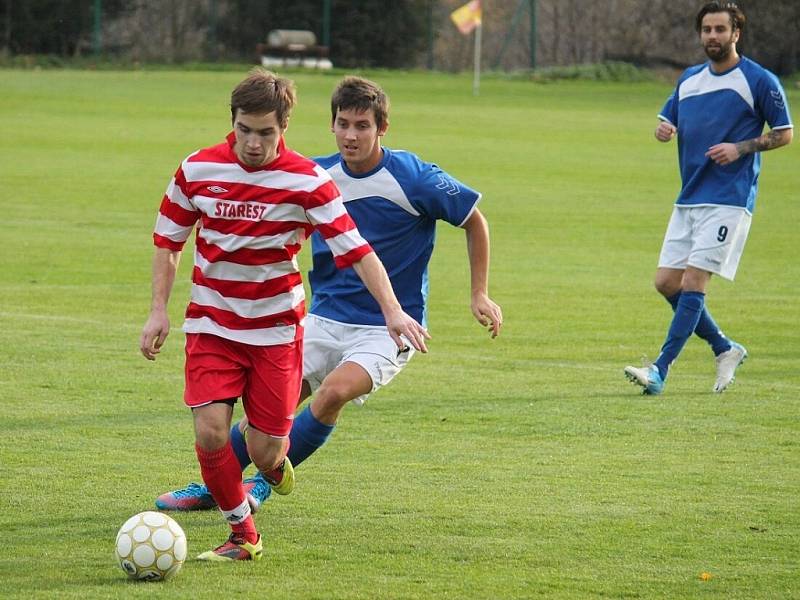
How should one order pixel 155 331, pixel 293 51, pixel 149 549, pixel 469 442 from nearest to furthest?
pixel 149 549 < pixel 155 331 < pixel 469 442 < pixel 293 51

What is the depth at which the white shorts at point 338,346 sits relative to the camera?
608 cm

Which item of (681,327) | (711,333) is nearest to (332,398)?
(681,327)

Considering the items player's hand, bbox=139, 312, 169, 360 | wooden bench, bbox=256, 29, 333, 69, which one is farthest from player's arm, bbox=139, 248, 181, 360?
wooden bench, bbox=256, 29, 333, 69

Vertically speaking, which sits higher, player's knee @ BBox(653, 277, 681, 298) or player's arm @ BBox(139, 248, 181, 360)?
player's arm @ BBox(139, 248, 181, 360)

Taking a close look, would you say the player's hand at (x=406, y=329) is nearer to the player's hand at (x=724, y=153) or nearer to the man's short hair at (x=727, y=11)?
the player's hand at (x=724, y=153)

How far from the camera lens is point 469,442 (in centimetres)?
731

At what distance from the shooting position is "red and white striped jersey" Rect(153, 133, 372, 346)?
206 inches

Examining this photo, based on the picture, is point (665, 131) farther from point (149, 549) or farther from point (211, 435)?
point (149, 549)

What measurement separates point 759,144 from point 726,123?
248mm

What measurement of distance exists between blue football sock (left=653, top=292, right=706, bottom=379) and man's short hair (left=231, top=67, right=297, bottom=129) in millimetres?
4189

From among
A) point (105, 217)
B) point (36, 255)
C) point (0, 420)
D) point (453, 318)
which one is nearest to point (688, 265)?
point (453, 318)

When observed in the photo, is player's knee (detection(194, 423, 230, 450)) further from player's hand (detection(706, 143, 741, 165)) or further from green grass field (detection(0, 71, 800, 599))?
player's hand (detection(706, 143, 741, 165))

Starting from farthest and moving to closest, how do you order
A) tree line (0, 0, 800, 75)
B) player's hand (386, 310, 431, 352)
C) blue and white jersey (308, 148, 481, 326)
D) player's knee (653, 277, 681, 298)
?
tree line (0, 0, 800, 75)
player's knee (653, 277, 681, 298)
blue and white jersey (308, 148, 481, 326)
player's hand (386, 310, 431, 352)

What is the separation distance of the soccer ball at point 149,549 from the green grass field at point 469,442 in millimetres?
66
